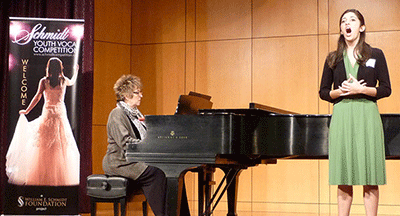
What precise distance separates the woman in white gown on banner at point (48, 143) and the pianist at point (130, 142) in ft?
4.22

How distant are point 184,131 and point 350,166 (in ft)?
3.26

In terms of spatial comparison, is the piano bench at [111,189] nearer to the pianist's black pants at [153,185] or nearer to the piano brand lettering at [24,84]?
the pianist's black pants at [153,185]

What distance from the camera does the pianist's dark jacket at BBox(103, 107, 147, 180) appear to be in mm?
3727

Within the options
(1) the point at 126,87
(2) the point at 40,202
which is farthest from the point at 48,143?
(1) the point at 126,87

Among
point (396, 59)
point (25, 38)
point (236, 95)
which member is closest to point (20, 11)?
point (25, 38)

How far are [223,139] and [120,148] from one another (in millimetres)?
1160

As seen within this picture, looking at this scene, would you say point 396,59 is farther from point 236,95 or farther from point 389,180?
point 236,95

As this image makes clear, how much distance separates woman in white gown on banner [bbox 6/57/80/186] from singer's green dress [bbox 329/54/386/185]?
314cm

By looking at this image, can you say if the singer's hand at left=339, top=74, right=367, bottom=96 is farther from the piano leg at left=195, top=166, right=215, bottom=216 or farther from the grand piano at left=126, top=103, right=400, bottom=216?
the piano leg at left=195, top=166, right=215, bottom=216

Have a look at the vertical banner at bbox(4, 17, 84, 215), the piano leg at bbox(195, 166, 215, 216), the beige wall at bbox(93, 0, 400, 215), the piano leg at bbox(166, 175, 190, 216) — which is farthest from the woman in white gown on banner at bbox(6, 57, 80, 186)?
the piano leg at bbox(166, 175, 190, 216)

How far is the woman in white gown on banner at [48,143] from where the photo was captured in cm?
493

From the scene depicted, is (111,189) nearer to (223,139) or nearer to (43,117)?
(223,139)

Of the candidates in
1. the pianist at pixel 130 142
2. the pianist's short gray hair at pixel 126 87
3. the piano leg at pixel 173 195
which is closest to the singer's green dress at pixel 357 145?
the piano leg at pixel 173 195

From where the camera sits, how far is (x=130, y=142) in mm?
3805
